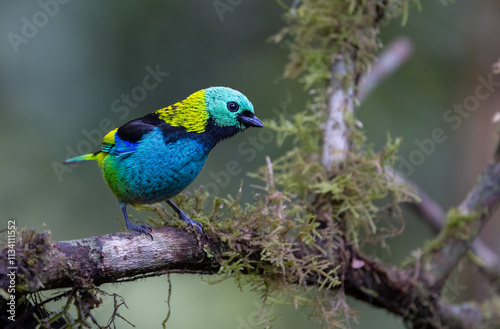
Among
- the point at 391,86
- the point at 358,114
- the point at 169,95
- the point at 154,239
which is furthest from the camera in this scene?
the point at 391,86

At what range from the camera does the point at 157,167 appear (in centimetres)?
293

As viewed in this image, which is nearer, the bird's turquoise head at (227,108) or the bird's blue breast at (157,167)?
the bird's blue breast at (157,167)

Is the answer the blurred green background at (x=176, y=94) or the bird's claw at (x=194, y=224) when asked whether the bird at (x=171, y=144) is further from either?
the blurred green background at (x=176, y=94)

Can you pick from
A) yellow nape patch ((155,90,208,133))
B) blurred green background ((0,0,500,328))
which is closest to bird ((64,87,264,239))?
yellow nape patch ((155,90,208,133))

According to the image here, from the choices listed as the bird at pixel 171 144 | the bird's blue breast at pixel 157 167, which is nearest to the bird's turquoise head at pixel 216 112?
the bird at pixel 171 144

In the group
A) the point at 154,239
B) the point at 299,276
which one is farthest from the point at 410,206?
the point at 154,239

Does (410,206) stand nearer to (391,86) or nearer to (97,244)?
(391,86)

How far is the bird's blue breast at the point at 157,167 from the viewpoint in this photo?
9.55 ft

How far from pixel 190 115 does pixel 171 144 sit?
227 mm

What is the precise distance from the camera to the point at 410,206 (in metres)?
4.65

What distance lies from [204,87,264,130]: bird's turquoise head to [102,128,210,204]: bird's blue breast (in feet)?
0.65

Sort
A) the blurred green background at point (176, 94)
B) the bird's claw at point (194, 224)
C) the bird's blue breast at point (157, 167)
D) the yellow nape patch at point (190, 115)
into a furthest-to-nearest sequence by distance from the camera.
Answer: the blurred green background at point (176, 94)
the yellow nape patch at point (190, 115)
the bird's blue breast at point (157, 167)
the bird's claw at point (194, 224)

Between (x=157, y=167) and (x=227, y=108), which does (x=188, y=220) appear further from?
(x=227, y=108)

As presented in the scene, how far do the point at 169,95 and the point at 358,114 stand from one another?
2.24m
